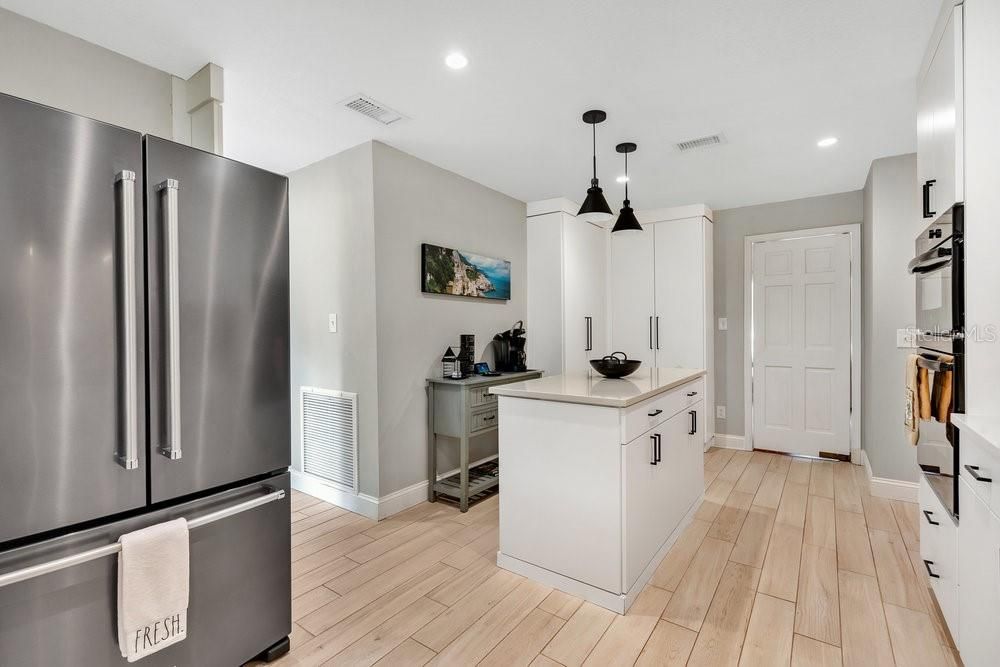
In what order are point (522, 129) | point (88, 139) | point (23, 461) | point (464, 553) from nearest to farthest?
point (23, 461), point (88, 139), point (464, 553), point (522, 129)

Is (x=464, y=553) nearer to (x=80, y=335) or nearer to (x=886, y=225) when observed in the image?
(x=80, y=335)

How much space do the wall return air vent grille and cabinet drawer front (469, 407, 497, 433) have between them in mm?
794

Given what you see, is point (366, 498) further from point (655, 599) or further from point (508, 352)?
point (655, 599)

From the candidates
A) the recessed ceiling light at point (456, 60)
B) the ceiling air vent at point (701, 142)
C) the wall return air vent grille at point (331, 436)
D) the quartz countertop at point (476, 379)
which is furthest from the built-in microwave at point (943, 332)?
the wall return air vent grille at point (331, 436)

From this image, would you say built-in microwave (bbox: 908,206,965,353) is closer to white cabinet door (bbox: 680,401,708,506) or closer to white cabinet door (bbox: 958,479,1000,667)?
white cabinet door (bbox: 958,479,1000,667)

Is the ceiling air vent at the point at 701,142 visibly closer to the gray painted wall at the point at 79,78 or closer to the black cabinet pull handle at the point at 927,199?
the black cabinet pull handle at the point at 927,199

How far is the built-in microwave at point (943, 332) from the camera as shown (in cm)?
170

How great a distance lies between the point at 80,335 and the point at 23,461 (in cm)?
34

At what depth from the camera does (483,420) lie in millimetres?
3377

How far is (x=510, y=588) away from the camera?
7.38ft

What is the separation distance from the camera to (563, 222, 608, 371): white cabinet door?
4414 millimetres

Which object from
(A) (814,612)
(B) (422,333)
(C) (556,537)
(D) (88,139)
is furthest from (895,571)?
(D) (88,139)

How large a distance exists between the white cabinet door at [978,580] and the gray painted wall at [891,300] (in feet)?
6.84

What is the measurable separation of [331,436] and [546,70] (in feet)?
8.86
